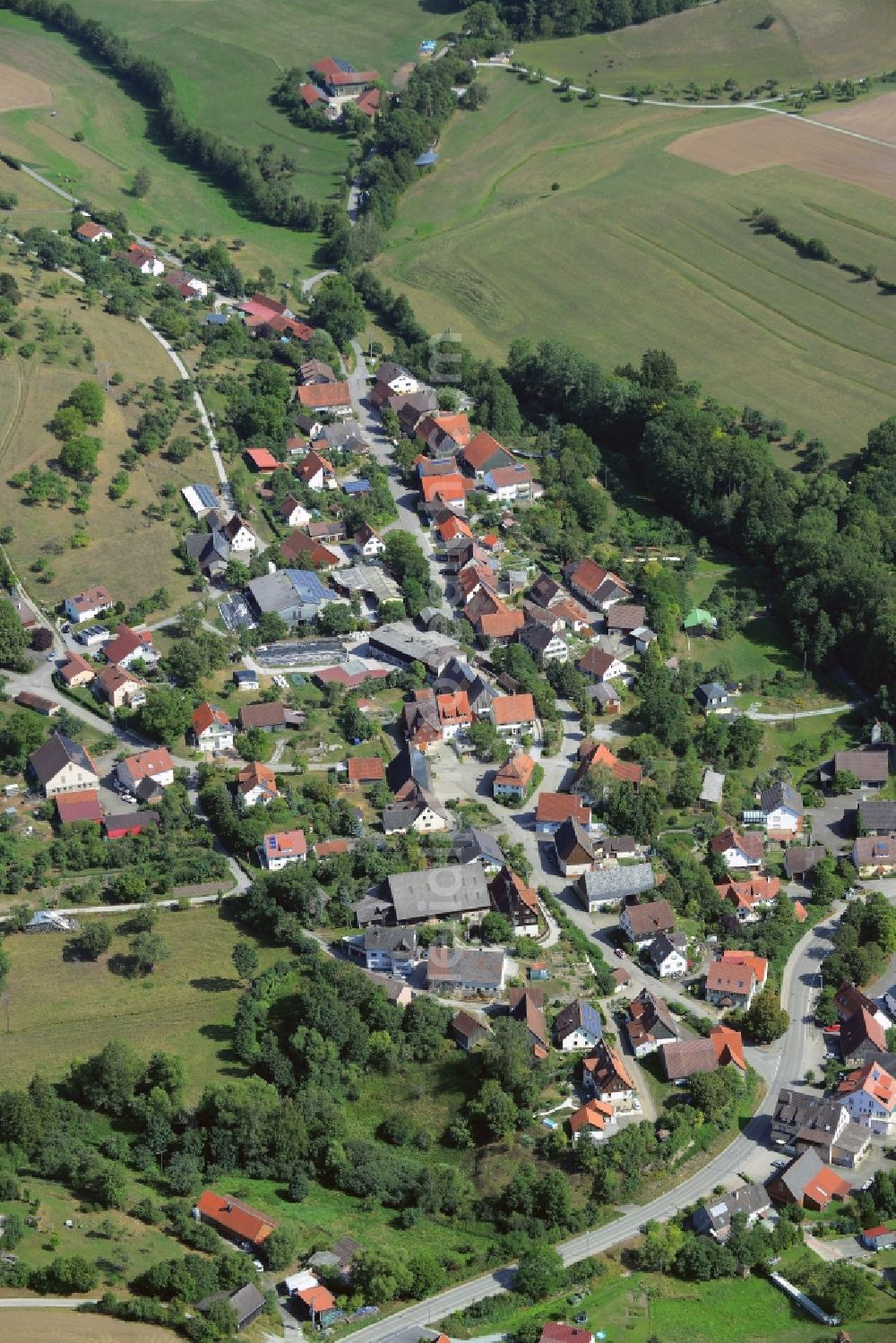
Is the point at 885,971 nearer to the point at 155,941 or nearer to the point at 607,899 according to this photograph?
the point at 607,899

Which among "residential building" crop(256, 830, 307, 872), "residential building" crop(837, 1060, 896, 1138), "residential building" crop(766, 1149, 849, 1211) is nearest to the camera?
"residential building" crop(766, 1149, 849, 1211)

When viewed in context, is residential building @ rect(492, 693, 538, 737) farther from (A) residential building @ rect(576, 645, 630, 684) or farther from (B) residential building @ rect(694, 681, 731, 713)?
(B) residential building @ rect(694, 681, 731, 713)

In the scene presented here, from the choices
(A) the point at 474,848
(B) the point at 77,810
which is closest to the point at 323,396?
(B) the point at 77,810

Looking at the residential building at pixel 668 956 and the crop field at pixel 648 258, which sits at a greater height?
the crop field at pixel 648 258

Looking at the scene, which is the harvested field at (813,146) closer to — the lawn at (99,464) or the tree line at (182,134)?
the tree line at (182,134)

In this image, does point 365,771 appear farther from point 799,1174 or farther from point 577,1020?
point 799,1174

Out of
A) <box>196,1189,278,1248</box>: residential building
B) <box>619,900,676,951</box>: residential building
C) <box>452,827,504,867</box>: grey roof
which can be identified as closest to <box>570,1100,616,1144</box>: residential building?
<box>619,900,676,951</box>: residential building

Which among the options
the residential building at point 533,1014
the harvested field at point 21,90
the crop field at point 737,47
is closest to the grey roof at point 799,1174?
the residential building at point 533,1014
